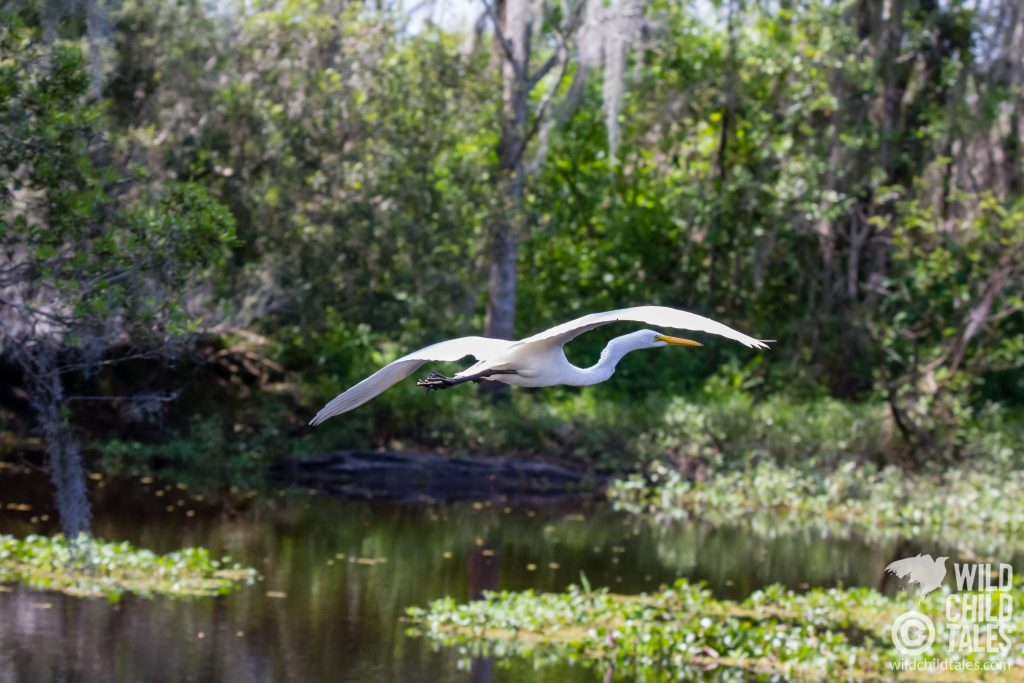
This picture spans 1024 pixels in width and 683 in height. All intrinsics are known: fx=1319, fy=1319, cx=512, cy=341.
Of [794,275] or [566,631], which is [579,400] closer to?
[794,275]

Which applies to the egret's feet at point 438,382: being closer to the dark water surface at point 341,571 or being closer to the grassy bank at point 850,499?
the dark water surface at point 341,571

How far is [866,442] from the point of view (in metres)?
14.9

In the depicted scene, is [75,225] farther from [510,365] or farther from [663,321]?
[663,321]

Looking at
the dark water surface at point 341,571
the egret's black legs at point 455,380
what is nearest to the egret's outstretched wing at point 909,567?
the dark water surface at point 341,571

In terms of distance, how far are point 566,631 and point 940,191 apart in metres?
9.79

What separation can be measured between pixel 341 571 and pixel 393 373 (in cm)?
503

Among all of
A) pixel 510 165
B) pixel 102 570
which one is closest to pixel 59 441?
pixel 102 570

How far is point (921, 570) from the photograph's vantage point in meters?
9.55

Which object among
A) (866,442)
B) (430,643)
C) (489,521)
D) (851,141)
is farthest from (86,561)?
(851,141)

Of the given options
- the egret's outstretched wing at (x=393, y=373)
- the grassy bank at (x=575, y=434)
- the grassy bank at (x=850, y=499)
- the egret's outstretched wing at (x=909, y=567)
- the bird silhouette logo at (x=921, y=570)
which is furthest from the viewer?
Answer: the grassy bank at (x=575, y=434)

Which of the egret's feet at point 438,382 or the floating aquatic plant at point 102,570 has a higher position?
the egret's feet at point 438,382

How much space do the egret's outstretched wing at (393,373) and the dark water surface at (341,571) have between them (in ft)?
8.30

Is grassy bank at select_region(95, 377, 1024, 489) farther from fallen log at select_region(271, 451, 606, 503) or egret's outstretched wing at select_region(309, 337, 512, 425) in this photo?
egret's outstretched wing at select_region(309, 337, 512, 425)

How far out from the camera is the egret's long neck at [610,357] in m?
5.23
